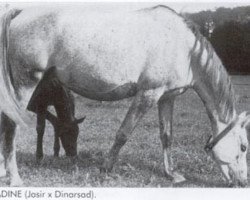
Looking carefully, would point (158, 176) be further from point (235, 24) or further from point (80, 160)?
point (235, 24)

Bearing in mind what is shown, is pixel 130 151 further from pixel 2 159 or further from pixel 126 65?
pixel 2 159

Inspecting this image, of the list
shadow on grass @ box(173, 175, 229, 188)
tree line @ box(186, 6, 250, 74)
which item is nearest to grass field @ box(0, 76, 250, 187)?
shadow on grass @ box(173, 175, 229, 188)

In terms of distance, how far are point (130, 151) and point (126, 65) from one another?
50 cm

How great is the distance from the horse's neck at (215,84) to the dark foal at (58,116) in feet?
2.24

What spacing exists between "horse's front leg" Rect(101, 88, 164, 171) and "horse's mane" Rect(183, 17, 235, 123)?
0.87 feet

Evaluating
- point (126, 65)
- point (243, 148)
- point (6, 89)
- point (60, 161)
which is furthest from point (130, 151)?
point (6, 89)

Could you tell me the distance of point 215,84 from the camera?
236cm

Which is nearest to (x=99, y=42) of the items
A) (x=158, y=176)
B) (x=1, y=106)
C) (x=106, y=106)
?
(x=106, y=106)

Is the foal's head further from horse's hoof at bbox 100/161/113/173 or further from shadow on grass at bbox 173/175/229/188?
shadow on grass at bbox 173/175/229/188

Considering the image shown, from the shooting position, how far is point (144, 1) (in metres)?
2.53

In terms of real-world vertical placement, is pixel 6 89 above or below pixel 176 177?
above

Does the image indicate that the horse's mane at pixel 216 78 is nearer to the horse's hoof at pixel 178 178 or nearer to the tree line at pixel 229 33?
the tree line at pixel 229 33

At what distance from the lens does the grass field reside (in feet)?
7.82

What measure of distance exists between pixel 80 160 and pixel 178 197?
1.88 ft
